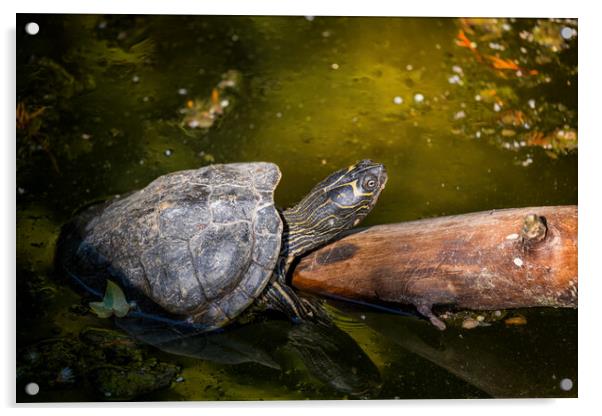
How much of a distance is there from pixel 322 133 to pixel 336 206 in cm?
58

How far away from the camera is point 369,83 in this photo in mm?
3357

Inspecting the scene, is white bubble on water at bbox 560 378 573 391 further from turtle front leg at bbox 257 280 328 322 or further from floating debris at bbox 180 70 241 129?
Answer: floating debris at bbox 180 70 241 129

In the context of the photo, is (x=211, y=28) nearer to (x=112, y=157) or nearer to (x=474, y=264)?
(x=112, y=157)

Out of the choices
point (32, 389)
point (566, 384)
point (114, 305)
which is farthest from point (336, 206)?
point (32, 389)

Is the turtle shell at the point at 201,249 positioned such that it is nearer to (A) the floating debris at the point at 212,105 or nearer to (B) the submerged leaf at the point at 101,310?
(B) the submerged leaf at the point at 101,310

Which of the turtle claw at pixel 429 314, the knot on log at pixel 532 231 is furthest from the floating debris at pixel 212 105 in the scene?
the knot on log at pixel 532 231

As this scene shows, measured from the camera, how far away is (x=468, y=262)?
2.84 meters

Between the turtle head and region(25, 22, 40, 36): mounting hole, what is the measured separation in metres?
1.47

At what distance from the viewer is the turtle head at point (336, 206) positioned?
3.15 m

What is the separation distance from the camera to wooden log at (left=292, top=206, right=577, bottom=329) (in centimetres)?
279

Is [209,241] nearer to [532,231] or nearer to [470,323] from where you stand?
[470,323]

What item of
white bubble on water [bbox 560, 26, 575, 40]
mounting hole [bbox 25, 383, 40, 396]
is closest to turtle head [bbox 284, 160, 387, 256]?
white bubble on water [bbox 560, 26, 575, 40]
